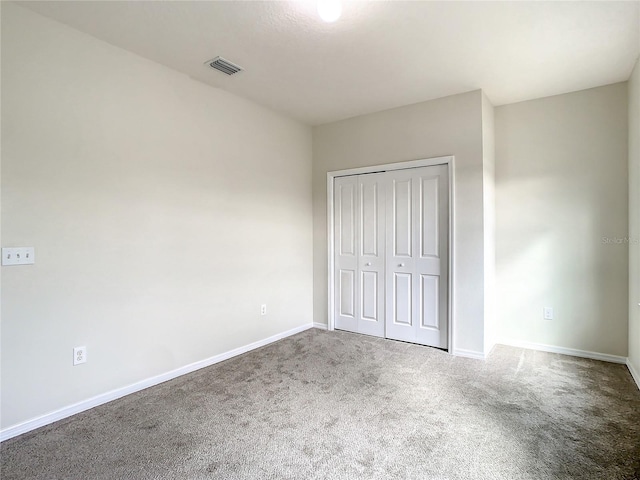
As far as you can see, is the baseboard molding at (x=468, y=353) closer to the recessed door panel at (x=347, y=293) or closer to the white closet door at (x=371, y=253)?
the white closet door at (x=371, y=253)

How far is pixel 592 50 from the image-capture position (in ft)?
8.52

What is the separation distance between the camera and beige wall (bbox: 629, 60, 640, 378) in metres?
2.71

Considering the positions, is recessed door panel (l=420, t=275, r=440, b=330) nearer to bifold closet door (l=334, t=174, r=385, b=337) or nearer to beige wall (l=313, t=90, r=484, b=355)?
beige wall (l=313, t=90, r=484, b=355)

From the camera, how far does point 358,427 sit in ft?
7.00

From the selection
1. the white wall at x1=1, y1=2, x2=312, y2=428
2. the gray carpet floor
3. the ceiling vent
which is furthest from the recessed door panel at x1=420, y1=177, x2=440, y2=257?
the ceiling vent

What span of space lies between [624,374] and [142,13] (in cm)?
466

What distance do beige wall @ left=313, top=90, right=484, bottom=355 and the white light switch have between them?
10.4 feet

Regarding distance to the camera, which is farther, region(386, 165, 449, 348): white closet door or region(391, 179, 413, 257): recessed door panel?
region(391, 179, 413, 257): recessed door panel

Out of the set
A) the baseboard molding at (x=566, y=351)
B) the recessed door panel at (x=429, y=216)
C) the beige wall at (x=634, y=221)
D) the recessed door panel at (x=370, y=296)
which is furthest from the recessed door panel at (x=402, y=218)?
the beige wall at (x=634, y=221)

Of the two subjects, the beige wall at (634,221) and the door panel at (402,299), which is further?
the door panel at (402,299)

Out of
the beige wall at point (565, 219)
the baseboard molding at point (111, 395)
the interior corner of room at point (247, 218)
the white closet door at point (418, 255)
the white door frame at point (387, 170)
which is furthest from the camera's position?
the white closet door at point (418, 255)

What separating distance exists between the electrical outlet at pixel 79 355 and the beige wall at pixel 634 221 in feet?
13.8

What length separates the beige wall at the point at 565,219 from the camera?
318 centimetres

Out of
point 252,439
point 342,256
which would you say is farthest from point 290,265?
point 252,439
